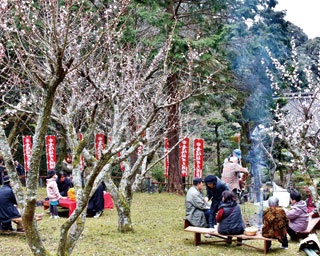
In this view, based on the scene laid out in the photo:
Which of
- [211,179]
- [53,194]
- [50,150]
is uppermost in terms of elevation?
[50,150]

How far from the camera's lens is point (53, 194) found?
10242 mm

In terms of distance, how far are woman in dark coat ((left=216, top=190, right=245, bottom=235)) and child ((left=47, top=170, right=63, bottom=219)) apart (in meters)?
4.57

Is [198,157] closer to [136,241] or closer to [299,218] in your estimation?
[299,218]

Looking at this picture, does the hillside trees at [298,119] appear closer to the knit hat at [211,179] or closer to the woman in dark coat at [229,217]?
the woman in dark coat at [229,217]

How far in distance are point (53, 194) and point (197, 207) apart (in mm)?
3891

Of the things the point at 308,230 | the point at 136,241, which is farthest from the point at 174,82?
the point at 136,241

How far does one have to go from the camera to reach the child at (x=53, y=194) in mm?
10242

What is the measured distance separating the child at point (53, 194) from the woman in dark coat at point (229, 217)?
4.57 meters

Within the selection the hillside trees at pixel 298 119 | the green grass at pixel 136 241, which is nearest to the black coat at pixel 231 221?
the green grass at pixel 136 241

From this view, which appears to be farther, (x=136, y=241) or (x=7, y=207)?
(x=7, y=207)

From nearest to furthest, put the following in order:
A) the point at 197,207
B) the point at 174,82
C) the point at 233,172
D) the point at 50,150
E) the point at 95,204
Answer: the point at 197,207, the point at 233,172, the point at 95,204, the point at 174,82, the point at 50,150

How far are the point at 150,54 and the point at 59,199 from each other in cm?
515

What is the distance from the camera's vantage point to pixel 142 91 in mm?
10133

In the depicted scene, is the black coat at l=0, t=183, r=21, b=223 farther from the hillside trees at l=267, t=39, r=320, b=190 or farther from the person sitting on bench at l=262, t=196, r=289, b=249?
the hillside trees at l=267, t=39, r=320, b=190
